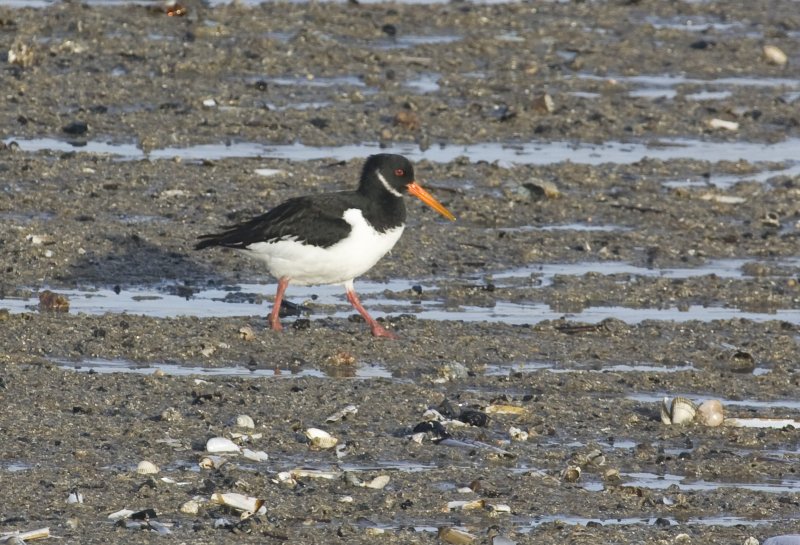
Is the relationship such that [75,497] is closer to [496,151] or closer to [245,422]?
[245,422]

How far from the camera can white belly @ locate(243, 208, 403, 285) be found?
9.27 metres

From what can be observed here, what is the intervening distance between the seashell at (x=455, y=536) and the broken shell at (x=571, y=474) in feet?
2.74

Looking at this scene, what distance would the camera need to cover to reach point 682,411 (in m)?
7.55

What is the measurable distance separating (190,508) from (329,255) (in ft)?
10.9

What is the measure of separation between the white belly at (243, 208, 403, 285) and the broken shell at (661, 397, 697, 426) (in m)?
2.45

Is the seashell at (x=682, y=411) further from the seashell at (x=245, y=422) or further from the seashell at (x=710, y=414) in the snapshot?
the seashell at (x=245, y=422)

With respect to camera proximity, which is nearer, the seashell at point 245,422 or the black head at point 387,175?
the seashell at point 245,422

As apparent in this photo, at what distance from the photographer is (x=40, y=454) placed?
6.70 metres

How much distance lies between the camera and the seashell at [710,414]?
297 inches

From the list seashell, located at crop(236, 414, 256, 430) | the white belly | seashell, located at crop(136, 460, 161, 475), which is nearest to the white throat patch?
the white belly

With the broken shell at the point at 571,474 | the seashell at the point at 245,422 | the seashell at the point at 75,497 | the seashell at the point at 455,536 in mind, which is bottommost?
the broken shell at the point at 571,474

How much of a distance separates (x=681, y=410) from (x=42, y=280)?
170 inches

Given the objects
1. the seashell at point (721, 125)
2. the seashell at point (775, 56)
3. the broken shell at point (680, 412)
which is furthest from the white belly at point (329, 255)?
the seashell at point (775, 56)

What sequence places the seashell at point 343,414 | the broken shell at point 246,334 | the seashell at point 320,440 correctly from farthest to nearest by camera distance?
the broken shell at point 246,334 < the seashell at point 343,414 < the seashell at point 320,440
